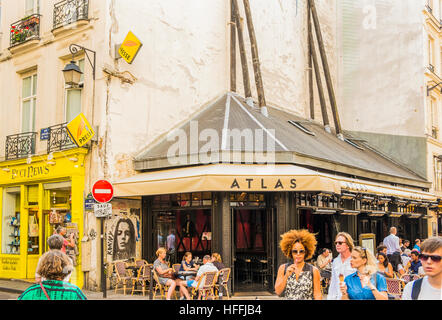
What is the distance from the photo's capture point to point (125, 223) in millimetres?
13414

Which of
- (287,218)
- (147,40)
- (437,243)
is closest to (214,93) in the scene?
(147,40)

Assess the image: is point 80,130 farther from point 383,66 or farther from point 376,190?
point 383,66

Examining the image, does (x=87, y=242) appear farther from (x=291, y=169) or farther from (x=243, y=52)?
(x=243, y=52)

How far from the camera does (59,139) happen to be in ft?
46.6

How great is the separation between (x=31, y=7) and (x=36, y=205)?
6381 mm

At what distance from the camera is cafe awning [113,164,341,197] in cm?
1131

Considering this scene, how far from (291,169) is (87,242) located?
5567mm

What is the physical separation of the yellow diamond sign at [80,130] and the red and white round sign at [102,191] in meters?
2.31

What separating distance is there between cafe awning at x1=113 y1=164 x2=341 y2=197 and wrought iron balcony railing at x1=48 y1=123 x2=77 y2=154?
2604mm

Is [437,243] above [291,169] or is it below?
below

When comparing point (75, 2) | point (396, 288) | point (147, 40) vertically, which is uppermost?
point (75, 2)

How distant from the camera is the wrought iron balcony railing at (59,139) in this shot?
13878mm

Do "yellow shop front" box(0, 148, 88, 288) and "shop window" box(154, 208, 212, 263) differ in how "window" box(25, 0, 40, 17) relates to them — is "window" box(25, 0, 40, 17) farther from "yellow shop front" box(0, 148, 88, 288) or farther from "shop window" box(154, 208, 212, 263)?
"shop window" box(154, 208, 212, 263)

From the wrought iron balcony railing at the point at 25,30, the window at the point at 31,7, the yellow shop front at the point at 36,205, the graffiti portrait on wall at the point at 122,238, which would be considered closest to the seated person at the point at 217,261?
the graffiti portrait on wall at the point at 122,238
